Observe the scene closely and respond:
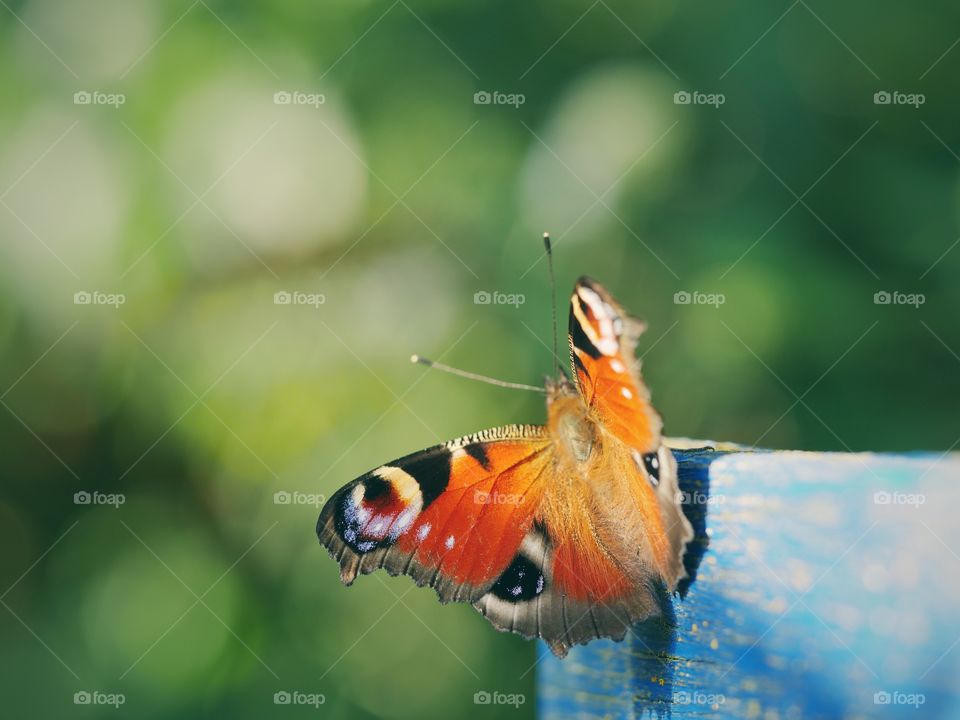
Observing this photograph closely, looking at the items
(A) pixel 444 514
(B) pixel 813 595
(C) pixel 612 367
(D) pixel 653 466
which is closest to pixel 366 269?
(A) pixel 444 514

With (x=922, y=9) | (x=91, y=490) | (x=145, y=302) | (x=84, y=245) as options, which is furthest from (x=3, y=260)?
(x=922, y=9)

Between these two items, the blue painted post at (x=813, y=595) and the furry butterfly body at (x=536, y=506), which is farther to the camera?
the furry butterfly body at (x=536, y=506)

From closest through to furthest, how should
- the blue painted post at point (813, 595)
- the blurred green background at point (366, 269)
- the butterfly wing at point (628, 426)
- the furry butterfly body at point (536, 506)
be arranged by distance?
the blue painted post at point (813, 595) → the butterfly wing at point (628, 426) → the furry butterfly body at point (536, 506) → the blurred green background at point (366, 269)

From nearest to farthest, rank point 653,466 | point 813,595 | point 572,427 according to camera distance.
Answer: point 813,595 < point 653,466 < point 572,427

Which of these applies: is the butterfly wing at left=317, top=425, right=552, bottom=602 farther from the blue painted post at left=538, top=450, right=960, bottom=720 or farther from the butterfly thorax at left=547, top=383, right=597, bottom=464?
the blue painted post at left=538, top=450, right=960, bottom=720

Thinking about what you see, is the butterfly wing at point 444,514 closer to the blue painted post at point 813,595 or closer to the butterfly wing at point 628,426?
the butterfly wing at point 628,426

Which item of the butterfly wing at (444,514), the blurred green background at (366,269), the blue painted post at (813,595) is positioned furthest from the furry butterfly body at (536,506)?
the blurred green background at (366,269)

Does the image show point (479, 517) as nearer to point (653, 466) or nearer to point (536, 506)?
point (536, 506)

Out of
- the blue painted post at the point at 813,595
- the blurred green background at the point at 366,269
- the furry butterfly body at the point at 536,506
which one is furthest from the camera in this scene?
the blurred green background at the point at 366,269

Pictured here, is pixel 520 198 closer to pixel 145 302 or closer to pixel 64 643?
pixel 145 302
